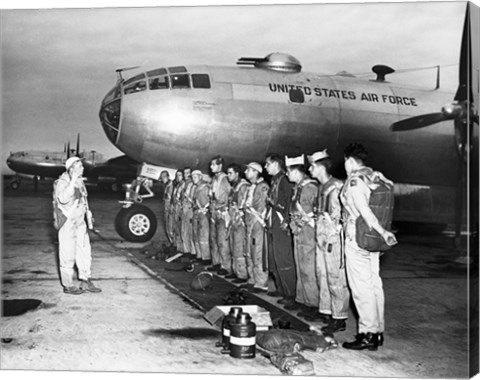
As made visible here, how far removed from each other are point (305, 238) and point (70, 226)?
284 centimetres

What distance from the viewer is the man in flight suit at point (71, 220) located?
757 cm

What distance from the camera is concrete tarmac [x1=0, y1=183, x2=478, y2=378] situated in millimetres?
5754

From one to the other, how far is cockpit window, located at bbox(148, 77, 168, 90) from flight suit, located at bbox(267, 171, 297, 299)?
250 cm

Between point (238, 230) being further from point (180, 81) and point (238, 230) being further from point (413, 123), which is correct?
point (413, 123)

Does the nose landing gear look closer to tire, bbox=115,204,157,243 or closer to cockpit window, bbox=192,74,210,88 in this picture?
tire, bbox=115,204,157,243

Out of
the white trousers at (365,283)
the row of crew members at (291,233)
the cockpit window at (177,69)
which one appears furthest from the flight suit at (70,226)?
the white trousers at (365,283)

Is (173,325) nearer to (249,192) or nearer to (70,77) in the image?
(249,192)

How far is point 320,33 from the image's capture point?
698 cm

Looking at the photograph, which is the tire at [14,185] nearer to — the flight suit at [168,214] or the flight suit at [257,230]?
the flight suit at [168,214]

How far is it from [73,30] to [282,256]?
3.53 metres

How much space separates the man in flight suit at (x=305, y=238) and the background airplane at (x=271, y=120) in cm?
214

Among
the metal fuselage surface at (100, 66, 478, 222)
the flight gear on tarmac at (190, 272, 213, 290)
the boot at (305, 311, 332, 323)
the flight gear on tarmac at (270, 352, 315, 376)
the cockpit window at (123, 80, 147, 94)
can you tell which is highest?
the cockpit window at (123, 80, 147, 94)

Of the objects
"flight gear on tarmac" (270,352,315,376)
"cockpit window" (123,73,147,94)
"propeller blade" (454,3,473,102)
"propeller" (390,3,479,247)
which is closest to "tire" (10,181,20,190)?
"cockpit window" (123,73,147,94)

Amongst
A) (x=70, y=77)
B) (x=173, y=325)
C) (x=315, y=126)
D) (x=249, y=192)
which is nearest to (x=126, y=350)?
(x=173, y=325)
